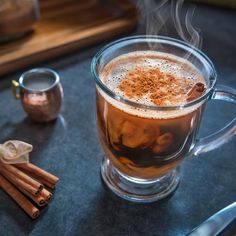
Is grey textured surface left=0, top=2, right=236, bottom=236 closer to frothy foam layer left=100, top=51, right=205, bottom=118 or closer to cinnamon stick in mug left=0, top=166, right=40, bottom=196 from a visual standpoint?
cinnamon stick in mug left=0, top=166, right=40, bottom=196

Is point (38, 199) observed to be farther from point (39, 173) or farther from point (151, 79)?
point (151, 79)

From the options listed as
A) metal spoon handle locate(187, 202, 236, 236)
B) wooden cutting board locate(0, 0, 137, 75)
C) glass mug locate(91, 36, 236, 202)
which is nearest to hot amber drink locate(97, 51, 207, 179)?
glass mug locate(91, 36, 236, 202)

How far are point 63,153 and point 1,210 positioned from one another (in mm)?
169

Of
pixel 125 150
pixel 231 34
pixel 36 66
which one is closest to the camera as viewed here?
pixel 125 150

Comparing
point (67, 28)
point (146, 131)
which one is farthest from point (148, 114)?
point (67, 28)

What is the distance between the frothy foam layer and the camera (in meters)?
0.60

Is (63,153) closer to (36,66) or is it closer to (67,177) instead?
(67,177)

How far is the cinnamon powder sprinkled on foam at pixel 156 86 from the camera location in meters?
0.61

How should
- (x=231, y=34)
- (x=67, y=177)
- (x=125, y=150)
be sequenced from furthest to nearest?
(x=231, y=34) → (x=67, y=177) → (x=125, y=150)

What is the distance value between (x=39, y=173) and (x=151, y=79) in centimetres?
27

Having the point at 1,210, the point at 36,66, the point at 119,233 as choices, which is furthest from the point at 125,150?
the point at 36,66

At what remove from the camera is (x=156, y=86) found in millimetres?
636

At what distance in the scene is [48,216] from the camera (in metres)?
0.64

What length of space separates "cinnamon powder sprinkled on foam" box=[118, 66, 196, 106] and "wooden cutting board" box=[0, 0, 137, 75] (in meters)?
0.40
